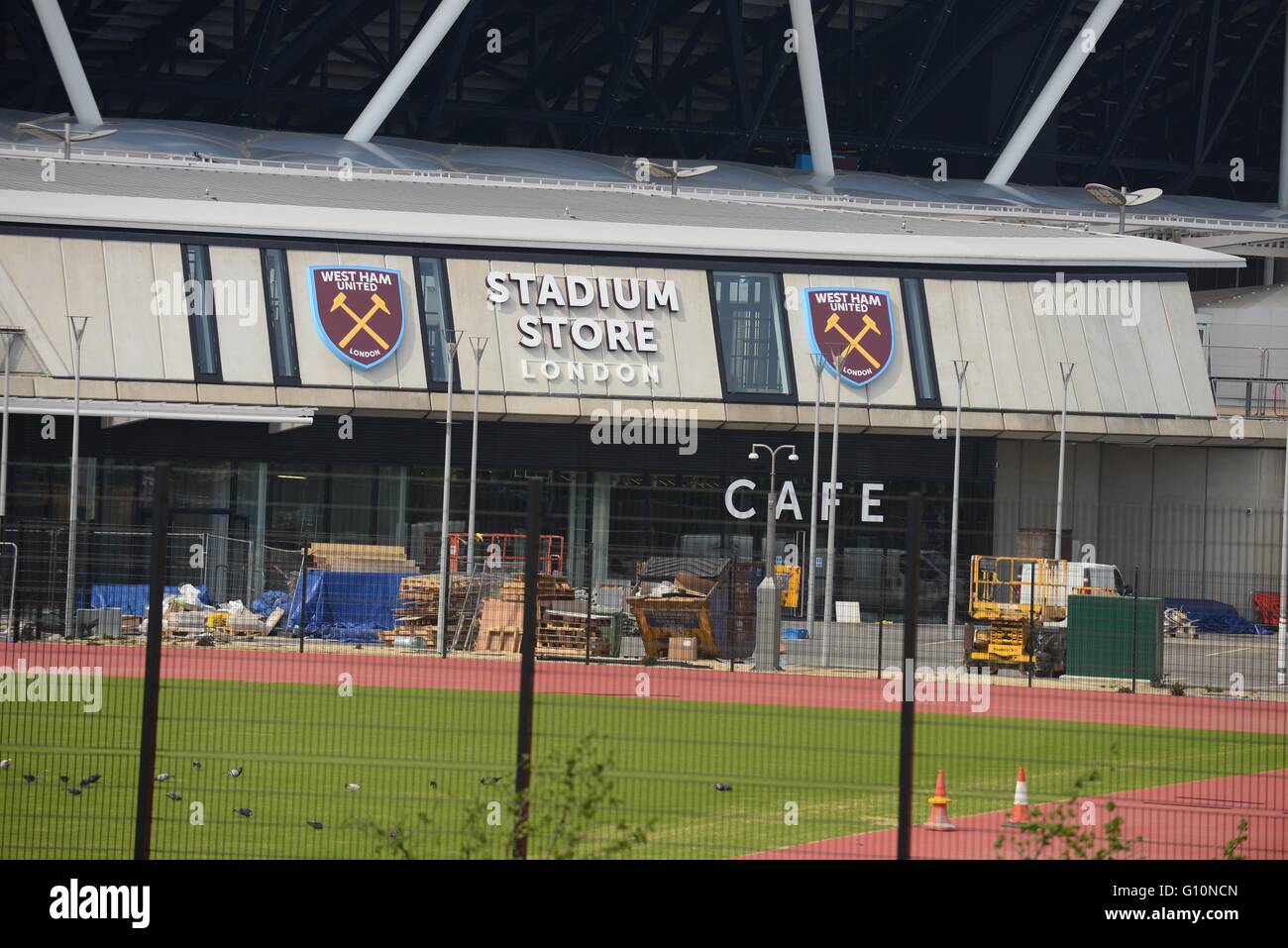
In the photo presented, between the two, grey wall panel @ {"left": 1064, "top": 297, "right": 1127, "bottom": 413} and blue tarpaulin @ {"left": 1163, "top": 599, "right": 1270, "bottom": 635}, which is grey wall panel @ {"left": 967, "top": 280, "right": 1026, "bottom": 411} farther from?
→ blue tarpaulin @ {"left": 1163, "top": 599, "right": 1270, "bottom": 635}

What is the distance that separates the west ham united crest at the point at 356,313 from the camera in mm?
39312

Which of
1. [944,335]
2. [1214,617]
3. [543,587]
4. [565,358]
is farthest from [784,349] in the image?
[1214,617]

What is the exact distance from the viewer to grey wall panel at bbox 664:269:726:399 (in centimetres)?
4091

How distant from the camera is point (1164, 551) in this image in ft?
135

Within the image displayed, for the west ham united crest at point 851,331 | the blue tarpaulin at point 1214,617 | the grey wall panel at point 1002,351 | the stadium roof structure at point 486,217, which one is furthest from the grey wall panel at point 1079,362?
the blue tarpaulin at point 1214,617

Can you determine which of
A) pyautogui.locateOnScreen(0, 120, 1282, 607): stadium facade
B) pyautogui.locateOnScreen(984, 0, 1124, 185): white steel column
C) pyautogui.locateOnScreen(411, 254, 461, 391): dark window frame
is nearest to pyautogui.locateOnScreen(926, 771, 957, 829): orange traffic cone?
pyautogui.locateOnScreen(0, 120, 1282, 607): stadium facade

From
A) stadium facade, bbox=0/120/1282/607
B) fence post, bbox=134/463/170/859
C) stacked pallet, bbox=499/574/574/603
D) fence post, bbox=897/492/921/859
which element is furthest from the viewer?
stadium facade, bbox=0/120/1282/607

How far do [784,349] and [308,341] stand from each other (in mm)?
11408

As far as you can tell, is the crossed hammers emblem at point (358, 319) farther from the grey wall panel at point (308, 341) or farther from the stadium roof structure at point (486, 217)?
the stadium roof structure at point (486, 217)

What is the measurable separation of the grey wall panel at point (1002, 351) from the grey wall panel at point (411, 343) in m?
12.8

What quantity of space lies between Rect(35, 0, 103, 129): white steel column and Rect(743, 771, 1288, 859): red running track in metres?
46.4

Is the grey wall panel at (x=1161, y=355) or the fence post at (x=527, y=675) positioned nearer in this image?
the fence post at (x=527, y=675)

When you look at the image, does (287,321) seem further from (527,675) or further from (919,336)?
(527,675)
